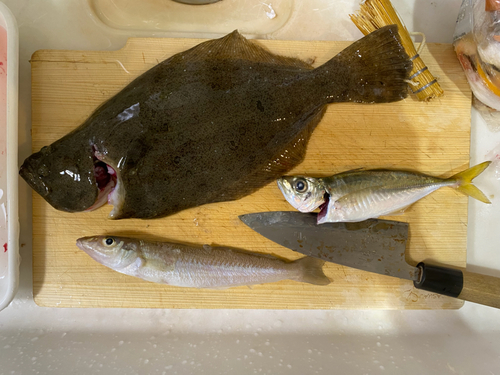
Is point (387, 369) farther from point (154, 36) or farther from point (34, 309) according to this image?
point (154, 36)

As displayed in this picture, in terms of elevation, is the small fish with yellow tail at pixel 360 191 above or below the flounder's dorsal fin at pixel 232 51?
below

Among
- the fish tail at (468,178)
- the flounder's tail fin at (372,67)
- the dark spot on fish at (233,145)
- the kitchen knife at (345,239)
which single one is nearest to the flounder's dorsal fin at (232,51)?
the flounder's tail fin at (372,67)

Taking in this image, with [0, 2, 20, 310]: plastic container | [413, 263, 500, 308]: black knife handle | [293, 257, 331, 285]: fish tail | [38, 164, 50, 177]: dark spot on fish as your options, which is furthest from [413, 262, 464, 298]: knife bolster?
[0, 2, 20, 310]: plastic container

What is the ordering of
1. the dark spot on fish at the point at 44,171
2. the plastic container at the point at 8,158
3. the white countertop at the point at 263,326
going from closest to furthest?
the dark spot on fish at the point at 44,171
the plastic container at the point at 8,158
the white countertop at the point at 263,326

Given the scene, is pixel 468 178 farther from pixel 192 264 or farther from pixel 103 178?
pixel 103 178

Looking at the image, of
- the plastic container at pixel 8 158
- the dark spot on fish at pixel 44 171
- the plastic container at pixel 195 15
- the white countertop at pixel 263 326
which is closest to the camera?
the dark spot on fish at pixel 44 171

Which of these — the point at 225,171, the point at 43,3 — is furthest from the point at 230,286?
the point at 43,3

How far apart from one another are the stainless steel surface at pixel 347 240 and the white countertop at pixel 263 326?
423 millimetres

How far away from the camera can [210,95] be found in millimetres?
1382

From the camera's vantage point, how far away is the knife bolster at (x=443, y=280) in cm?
145

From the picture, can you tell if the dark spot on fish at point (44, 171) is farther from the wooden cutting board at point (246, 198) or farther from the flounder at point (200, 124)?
the wooden cutting board at point (246, 198)

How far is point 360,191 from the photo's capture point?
1.45 meters

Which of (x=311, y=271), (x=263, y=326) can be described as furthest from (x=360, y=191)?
(x=263, y=326)

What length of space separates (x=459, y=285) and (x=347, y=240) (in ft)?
1.82
